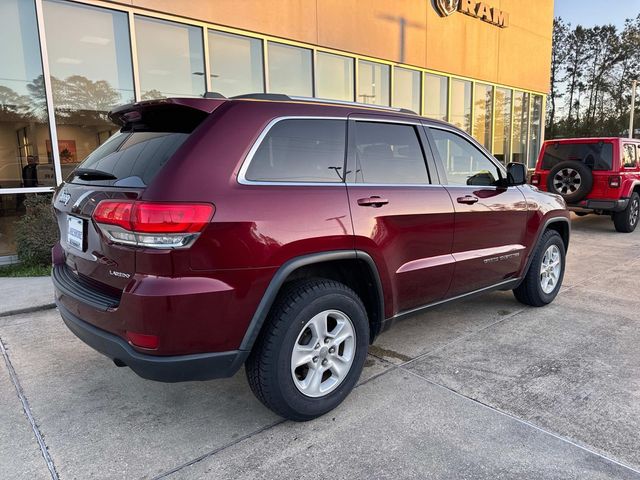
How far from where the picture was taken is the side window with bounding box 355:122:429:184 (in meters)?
3.13

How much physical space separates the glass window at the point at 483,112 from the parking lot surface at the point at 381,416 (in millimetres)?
10985

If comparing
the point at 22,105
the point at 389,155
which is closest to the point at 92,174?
the point at 389,155

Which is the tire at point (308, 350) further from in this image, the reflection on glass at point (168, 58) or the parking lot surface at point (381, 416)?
the reflection on glass at point (168, 58)

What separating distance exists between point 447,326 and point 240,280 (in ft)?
8.45

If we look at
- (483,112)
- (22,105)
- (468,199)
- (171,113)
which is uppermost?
(483,112)

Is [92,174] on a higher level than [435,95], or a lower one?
lower

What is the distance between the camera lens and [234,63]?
8797 millimetres

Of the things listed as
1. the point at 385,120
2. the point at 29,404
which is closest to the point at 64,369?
the point at 29,404

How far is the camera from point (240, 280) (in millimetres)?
2387

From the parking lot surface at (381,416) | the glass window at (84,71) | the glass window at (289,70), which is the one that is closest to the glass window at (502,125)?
the glass window at (289,70)

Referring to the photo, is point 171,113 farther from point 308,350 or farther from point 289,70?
point 289,70

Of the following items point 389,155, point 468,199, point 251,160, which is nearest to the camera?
point 251,160

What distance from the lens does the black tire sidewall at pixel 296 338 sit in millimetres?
2584

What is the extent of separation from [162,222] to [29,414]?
66.9 inches
